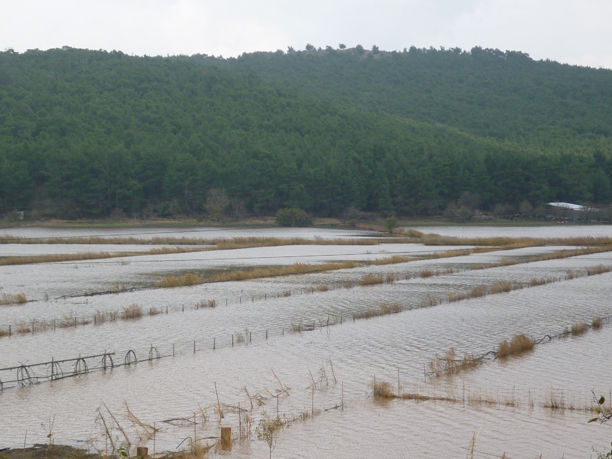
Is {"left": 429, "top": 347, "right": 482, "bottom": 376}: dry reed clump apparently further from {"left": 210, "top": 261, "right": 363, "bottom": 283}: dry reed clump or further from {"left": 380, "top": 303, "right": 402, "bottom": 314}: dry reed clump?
{"left": 210, "top": 261, "right": 363, "bottom": 283}: dry reed clump

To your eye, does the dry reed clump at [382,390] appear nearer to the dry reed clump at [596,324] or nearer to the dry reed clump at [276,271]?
the dry reed clump at [596,324]

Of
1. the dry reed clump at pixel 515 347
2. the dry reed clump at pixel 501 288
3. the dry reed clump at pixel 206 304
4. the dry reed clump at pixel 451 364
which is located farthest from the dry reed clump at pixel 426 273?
the dry reed clump at pixel 451 364

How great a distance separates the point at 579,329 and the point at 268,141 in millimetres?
110573

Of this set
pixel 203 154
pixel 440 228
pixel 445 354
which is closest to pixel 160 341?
pixel 445 354

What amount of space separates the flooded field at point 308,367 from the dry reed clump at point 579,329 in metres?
0.21

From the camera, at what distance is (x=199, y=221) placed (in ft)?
325

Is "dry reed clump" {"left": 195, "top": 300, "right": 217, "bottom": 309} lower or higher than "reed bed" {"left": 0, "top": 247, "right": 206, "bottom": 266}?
higher

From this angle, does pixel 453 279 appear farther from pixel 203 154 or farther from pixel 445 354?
pixel 203 154

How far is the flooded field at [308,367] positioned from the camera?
404 inches

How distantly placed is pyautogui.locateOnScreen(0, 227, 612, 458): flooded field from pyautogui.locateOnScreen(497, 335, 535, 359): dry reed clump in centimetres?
42

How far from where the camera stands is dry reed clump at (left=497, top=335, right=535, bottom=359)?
15.6 m

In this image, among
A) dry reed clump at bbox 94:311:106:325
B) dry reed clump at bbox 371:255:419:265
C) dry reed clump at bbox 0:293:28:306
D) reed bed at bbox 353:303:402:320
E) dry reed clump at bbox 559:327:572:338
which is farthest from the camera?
dry reed clump at bbox 371:255:419:265

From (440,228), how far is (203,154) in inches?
1870

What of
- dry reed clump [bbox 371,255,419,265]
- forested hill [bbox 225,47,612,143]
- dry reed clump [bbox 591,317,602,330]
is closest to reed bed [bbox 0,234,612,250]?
dry reed clump [bbox 371,255,419,265]
